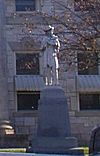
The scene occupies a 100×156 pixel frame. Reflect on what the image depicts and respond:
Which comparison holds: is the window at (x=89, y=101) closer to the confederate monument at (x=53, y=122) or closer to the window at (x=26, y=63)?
the window at (x=26, y=63)

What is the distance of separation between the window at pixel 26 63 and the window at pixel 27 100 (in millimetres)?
1420

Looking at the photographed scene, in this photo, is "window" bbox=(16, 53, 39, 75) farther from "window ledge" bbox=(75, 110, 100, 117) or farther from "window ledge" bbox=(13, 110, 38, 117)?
"window ledge" bbox=(75, 110, 100, 117)

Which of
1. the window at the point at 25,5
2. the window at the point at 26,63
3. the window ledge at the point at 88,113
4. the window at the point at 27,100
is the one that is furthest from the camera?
the window at the point at 25,5

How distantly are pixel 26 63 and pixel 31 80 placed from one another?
1276 millimetres

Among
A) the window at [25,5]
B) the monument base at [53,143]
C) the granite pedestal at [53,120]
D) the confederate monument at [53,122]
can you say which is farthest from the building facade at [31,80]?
the monument base at [53,143]

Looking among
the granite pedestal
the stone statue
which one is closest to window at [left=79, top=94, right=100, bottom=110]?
the stone statue

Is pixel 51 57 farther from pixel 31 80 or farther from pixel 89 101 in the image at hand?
pixel 89 101

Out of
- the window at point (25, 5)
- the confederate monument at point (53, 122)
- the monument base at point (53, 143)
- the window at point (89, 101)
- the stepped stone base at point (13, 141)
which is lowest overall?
the stepped stone base at point (13, 141)

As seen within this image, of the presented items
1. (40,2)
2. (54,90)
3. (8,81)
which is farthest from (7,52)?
(54,90)

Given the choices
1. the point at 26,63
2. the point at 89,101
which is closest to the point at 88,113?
the point at 89,101

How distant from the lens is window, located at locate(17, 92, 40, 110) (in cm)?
3344

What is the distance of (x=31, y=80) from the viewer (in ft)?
108

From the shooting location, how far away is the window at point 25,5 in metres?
34.5

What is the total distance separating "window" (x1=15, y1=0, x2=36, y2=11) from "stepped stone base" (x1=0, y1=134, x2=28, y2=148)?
10461 mm
